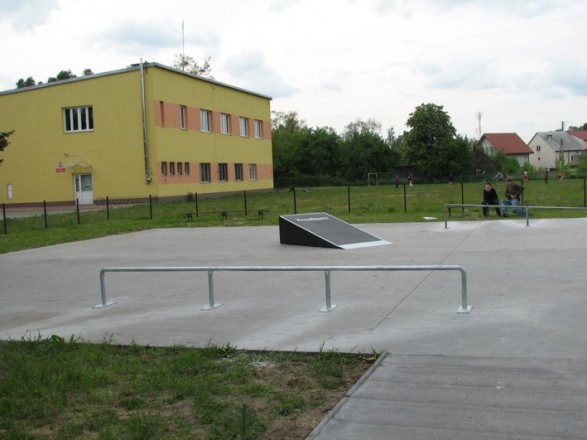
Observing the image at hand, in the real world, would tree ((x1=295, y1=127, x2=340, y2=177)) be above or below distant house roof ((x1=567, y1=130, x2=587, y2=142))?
below

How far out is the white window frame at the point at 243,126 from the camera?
180ft

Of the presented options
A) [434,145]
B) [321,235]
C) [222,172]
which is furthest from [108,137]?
[434,145]

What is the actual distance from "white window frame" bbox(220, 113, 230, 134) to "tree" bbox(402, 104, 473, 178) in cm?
3855

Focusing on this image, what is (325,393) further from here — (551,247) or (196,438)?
(551,247)

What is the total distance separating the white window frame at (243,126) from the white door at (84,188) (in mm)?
14949

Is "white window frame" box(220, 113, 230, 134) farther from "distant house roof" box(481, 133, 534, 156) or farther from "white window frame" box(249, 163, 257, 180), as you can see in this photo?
"distant house roof" box(481, 133, 534, 156)

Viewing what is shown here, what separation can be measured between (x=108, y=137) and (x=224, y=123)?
1158cm

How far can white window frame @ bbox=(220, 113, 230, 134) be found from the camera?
51594mm

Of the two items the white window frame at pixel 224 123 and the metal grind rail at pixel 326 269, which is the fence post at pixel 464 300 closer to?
the metal grind rail at pixel 326 269

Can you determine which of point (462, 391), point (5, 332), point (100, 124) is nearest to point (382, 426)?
point (462, 391)

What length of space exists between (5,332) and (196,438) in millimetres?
4521

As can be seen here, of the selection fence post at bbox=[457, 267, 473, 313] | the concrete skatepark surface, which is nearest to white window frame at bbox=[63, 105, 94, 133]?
the concrete skatepark surface

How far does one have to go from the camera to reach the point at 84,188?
44344 millimetres

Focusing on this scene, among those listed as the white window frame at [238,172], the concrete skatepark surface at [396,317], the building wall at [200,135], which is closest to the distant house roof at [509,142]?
the building wall at [200,135]
